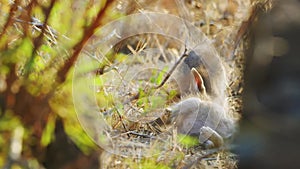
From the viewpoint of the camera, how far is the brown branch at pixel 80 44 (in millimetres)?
1790

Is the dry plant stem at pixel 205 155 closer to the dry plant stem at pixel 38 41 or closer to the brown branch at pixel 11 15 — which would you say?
the dry plant stem at pixel 38 41

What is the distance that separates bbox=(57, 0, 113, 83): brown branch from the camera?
70.5 inches

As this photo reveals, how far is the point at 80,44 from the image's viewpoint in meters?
1.81

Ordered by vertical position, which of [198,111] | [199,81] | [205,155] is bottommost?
[205,155]

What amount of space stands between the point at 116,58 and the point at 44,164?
525 mm

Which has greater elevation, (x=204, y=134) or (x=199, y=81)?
(x=199, y=81)

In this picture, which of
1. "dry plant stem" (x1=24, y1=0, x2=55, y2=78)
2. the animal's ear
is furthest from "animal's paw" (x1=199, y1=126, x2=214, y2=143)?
"dry plant stem" (x1=24, y1=0, x2=55, y2=78)

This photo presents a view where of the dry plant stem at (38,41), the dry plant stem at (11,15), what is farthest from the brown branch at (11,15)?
the dry plant stem at (38,41)

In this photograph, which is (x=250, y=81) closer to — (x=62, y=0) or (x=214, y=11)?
(x=62, y=0)

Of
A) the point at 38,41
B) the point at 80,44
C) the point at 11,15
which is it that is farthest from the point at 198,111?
the point at 11,15

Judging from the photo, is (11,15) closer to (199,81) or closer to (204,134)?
(199,81)

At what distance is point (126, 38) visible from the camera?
203 centimetres

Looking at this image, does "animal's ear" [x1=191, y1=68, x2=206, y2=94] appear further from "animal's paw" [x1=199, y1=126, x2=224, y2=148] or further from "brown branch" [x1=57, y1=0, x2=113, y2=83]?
"brown branch" [x1=57, y1=0, x2=113, y2=83]

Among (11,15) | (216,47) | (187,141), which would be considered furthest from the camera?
(216,47)
